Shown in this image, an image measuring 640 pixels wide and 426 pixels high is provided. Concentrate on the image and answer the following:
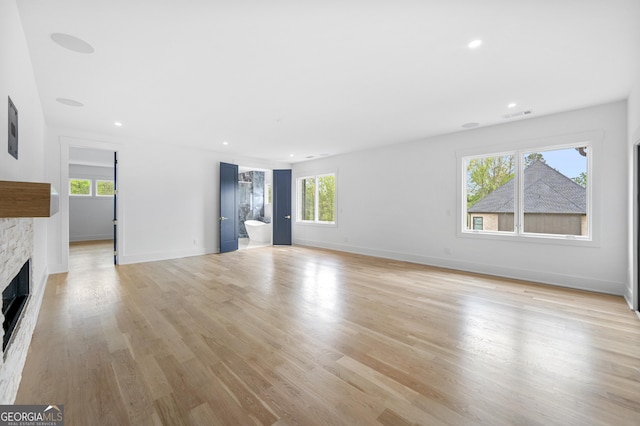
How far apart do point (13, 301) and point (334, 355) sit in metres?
2.49

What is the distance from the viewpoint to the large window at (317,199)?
7.78 metres

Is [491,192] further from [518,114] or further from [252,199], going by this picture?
[252,199]

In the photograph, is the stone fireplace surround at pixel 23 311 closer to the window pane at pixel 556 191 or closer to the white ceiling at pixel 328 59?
the white ceiling at pixel 328 59

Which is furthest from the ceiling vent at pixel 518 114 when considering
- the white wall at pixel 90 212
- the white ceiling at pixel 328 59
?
the white wall at pixel 90 212

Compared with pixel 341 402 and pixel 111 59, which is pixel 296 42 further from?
pixel 341 402

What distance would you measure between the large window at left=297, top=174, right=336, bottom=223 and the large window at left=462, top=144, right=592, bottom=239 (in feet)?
11.7

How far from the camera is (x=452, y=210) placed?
17.3ft

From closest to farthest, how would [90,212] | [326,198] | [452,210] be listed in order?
[452,210] → [326,198] → [90,212]

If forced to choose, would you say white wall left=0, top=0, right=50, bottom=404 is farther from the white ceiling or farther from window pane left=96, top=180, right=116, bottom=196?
window pane left=96, top=180, right=116, bottom=196

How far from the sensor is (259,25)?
2164mm

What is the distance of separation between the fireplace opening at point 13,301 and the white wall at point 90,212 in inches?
315

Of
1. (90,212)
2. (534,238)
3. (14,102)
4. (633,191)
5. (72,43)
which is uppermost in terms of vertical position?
(72,43)

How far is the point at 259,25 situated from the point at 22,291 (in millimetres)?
2983

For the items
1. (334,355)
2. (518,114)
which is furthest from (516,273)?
(334,355)
